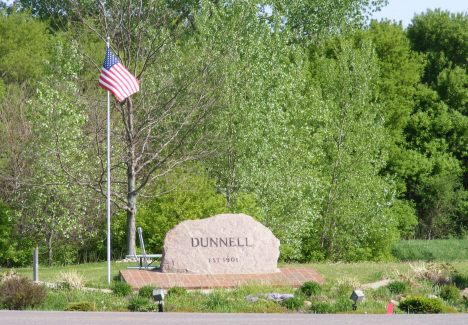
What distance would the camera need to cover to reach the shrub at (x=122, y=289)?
11078 mm

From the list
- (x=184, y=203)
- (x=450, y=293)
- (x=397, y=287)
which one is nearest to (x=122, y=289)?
(x=397, y=287)

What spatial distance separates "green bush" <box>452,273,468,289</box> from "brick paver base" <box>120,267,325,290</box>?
2.95 meters

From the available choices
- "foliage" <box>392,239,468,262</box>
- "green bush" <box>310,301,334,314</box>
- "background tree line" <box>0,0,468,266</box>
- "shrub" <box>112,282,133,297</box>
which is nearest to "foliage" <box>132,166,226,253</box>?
"background tree line" <box>0,0,468,266</box>

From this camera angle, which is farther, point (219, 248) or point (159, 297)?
point (219, 248)

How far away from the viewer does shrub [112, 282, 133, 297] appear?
36.3ft

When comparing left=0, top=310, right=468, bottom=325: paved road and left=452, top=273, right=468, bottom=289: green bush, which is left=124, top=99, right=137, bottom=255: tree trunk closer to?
left=0, top=310, right=468, bottom=325: paved road

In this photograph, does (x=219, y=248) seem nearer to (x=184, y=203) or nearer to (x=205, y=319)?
(x=205, y=319)

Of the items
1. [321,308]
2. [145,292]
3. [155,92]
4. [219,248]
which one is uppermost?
[155,92]

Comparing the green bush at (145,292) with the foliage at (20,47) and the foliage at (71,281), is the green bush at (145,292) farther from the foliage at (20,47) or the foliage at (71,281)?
the foliage at (20,47)

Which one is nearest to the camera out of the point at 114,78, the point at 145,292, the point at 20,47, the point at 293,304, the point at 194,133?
the point at 293,304

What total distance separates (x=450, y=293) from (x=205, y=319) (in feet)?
17.7

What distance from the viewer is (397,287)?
455 inches

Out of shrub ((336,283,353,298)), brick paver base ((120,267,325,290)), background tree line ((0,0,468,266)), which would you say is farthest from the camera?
background tree line ((0,0,468,266))

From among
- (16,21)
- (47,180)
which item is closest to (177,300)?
(47,180)
